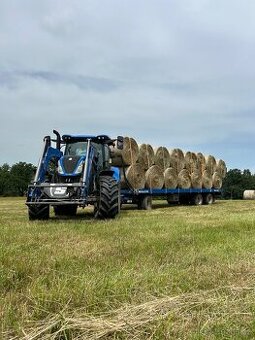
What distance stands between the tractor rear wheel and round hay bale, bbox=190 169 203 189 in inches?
450

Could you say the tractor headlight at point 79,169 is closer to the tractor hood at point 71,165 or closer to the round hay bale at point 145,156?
the tractor hood at point 71,165

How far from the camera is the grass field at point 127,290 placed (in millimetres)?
3486

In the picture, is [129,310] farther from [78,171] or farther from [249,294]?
[78,171]

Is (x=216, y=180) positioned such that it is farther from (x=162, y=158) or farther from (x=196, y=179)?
(x=162, y=158)

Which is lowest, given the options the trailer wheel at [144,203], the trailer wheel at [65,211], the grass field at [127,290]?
the grass field at [127,290]

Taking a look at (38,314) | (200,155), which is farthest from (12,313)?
(200,155)

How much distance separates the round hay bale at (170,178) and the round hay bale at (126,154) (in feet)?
8.45

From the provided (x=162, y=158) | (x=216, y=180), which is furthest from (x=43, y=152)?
(x=216, y=180)

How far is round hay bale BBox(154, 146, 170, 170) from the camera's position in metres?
21.0

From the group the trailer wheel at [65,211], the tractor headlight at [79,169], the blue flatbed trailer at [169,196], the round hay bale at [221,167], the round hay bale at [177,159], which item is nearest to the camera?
the tractor headlight at [79,169]

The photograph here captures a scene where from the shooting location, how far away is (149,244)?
7344 mm

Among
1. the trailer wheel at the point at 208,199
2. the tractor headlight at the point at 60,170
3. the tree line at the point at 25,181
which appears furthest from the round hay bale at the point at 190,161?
the tree line at the point at 25,181

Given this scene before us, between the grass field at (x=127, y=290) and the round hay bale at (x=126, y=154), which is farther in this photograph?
the round hay bale at (x=126, y=154)

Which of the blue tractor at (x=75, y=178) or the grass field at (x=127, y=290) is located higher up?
the blue tractor at (x=75, y=178)
